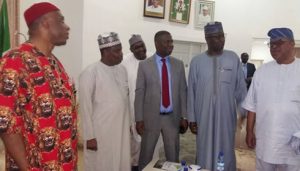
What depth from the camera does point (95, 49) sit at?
16.1ft

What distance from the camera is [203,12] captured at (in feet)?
21.3

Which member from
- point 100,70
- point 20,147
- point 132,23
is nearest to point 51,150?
point 20,147

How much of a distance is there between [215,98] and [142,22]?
3.16 metres

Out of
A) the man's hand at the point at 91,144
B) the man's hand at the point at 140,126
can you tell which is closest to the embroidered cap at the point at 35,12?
the man's hand at the point at 91,144

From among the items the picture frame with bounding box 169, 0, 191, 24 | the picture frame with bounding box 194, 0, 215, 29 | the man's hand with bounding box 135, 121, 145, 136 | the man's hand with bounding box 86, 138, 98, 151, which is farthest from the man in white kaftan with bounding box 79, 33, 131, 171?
the picture frame with bounding box 194, 0, 215, 29

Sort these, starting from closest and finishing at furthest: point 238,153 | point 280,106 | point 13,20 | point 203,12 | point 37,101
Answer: point 37,101, point 280,106, point 13,20, point 238,153, point 203,12

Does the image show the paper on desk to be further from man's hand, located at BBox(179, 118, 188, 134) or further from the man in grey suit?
man's hand, located at BBox(179, 118, 188, 134)

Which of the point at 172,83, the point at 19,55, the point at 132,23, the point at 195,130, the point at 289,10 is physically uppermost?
the point at 289,10

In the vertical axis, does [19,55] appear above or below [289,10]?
below

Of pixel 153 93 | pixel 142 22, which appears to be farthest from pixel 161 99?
pixel 142 22

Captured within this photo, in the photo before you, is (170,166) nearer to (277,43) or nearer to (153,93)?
(153,93)

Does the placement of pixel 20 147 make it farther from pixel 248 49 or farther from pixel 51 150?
pixel 248 49

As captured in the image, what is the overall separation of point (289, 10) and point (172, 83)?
603cm

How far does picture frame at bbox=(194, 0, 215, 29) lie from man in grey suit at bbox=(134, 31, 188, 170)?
3.77 metres
